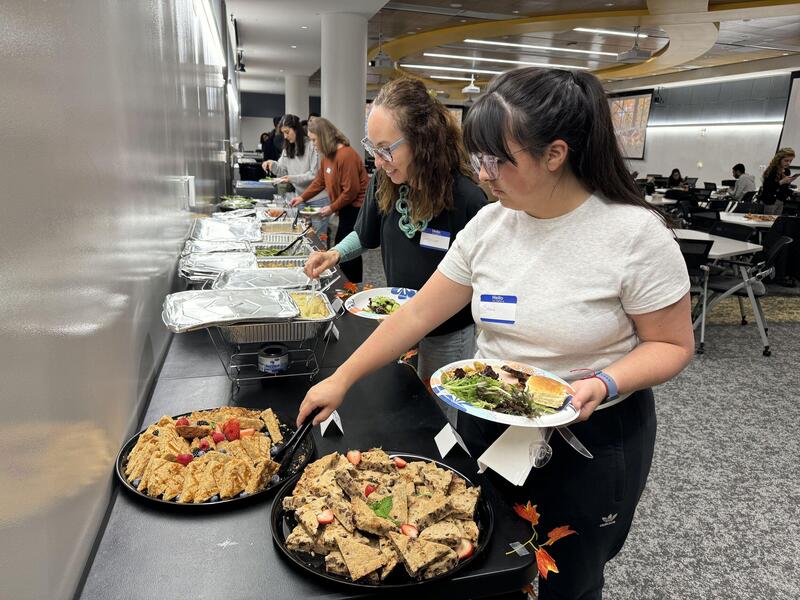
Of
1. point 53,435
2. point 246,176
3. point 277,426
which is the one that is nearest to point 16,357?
point 53,435

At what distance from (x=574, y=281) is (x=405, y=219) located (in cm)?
78

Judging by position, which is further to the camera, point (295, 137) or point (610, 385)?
point (295, 137)

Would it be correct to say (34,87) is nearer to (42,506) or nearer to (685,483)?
(42,506)

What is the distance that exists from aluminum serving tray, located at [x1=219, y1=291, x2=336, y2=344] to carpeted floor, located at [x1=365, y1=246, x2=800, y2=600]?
123cm

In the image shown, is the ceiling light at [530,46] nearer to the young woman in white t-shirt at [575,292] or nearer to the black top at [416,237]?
the black top at [416,237]

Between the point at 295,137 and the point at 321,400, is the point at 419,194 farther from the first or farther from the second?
the point at 295,137

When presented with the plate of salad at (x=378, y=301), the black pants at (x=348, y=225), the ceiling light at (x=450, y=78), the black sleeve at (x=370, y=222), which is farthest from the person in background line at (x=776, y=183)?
the ceiling light at (x=450, y=78)

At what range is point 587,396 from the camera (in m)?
0.87

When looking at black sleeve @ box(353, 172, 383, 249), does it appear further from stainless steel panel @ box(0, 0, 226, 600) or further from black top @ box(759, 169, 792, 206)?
black top @ box(759, 169, 792, 206)

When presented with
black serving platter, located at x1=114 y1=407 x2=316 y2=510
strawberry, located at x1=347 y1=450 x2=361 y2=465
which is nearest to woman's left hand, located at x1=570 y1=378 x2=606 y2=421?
strawberry, located at x1=347 y1=450 x2=361 y2=465

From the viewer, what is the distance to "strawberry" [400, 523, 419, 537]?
772 millimetres

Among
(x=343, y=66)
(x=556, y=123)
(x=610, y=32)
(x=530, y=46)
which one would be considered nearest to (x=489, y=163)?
(x=556, y=123)

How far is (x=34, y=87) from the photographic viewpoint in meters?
0.67

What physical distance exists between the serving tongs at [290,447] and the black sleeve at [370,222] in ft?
3.23
